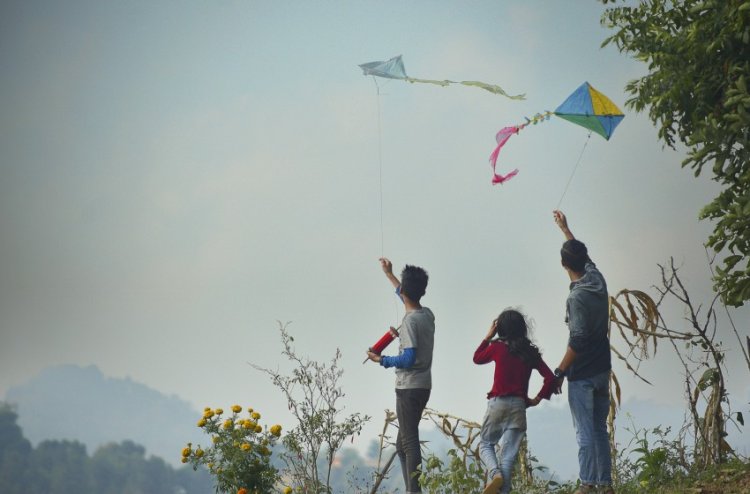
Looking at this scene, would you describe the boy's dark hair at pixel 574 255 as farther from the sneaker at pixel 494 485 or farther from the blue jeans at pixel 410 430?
the sneaker at pixel 494 485

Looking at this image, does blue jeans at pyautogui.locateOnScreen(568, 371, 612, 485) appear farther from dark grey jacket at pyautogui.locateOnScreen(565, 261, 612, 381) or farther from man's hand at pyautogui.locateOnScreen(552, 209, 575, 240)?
man's hand at pyautogui.locateOnScreen(552, 209, 575, 240)

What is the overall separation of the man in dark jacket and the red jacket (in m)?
0.12

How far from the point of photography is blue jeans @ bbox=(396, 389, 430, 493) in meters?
7.15

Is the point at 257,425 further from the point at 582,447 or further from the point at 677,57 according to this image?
the point at 677,57

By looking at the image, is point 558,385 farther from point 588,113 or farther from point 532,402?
point 588,113

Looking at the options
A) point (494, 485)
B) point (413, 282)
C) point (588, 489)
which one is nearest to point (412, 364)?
point (413, 282)

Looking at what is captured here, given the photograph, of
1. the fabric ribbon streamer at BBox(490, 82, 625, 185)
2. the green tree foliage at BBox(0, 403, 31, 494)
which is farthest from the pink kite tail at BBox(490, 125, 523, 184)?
the green tree foliage at BBox(0, 403, 31, 494)

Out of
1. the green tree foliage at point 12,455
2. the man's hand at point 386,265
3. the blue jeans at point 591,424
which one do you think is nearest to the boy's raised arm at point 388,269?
the man's hand at point 386,265

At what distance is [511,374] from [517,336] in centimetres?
32

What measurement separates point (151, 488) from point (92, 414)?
315 feet

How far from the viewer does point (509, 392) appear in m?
6.80

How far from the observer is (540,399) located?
6.85 meters

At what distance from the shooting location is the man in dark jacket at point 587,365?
22.2 ft

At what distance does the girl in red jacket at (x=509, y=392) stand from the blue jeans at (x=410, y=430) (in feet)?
2.01
